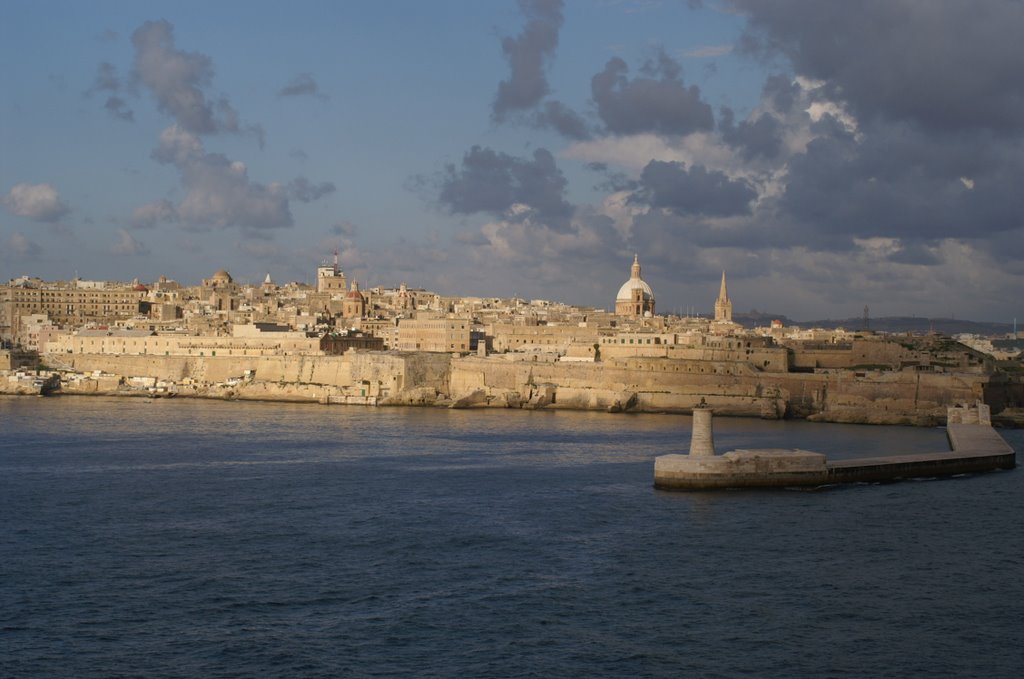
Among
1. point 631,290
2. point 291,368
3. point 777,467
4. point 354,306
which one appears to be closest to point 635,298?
point 631,290

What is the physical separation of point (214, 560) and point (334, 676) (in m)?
5.75

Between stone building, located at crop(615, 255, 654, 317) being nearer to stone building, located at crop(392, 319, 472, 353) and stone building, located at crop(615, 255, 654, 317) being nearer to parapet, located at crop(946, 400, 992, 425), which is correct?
stone building, located at crop(392, 319, 472, 353)

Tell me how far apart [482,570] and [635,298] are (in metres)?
68.9

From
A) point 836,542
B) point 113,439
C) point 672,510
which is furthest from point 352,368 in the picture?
point 836,542

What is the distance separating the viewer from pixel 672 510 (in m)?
23.3

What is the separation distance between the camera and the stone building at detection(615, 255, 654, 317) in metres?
85.6

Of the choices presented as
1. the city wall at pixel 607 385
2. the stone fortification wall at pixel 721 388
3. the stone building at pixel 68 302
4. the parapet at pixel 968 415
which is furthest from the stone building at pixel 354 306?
the parapet at pixel 968 415

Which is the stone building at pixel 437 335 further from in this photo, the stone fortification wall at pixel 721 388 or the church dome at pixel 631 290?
the church dome at pixel 631 290

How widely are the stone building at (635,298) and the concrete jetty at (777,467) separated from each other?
2144 inches

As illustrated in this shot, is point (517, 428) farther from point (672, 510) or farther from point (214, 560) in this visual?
point (214, 560)

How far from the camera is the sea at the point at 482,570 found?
1400cm

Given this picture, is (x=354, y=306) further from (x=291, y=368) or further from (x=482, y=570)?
(x=482, y=570)

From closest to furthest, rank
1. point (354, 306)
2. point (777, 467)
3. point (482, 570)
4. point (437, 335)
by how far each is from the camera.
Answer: point (482, 570), point (777, 467), point (437, 335), point (354, 306)

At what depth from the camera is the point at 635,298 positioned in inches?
3381
